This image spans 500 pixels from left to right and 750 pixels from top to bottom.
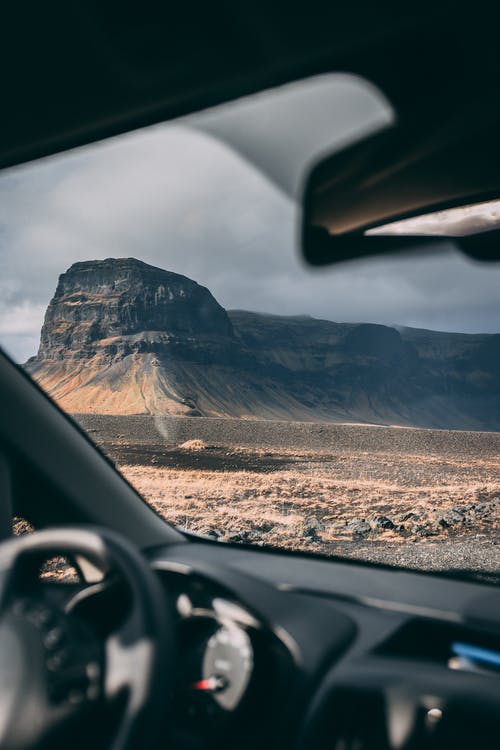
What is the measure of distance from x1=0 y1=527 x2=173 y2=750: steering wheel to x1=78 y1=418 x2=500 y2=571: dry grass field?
49.5 inches

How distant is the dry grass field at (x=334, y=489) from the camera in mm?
3353

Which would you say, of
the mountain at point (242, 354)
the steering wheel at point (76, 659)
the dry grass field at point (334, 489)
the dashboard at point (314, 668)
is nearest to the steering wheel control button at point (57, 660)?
the steering wheel at point (76, 659)

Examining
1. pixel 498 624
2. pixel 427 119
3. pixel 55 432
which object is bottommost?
pixel 498 624

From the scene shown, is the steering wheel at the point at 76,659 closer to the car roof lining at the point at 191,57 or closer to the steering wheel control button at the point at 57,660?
the steering wheel control button at the point at 57,660

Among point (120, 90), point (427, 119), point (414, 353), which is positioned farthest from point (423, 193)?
point (414, 353)

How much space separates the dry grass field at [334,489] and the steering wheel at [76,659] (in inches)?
49.5

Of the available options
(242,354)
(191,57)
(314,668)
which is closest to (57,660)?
(314,668)

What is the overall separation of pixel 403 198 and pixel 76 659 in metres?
2.10

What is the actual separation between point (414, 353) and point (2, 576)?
11332 millimetres

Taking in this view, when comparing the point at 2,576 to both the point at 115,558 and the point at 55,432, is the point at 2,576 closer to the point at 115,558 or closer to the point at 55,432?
the point at 115,558

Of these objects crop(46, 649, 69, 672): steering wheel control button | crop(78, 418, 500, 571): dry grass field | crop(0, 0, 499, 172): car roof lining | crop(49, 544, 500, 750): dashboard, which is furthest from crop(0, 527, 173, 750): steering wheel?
crop(0, 0, 499, 172): car roof lining

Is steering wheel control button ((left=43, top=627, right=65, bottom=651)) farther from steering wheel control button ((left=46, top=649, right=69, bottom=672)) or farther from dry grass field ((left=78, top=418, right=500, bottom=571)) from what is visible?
dry grass field ((left=78, top=418, right=500, bottom=571))

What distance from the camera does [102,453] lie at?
2.27m

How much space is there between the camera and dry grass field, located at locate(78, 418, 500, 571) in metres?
3.35
